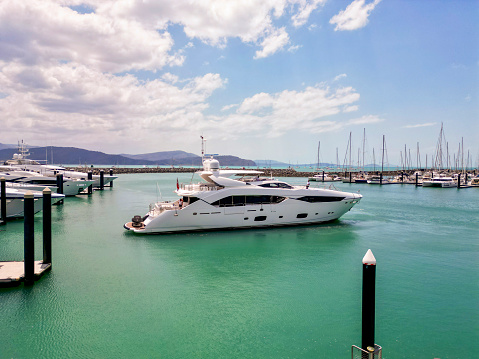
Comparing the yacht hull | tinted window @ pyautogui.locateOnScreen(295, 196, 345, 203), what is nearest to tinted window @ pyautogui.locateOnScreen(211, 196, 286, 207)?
the yacht hull

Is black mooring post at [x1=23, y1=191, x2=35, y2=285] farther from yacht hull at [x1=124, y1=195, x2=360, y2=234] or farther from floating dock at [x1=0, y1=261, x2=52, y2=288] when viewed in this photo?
yacht hull at [x1=124, y1=195, x2=360, y2=234]

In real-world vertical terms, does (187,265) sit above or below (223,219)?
below

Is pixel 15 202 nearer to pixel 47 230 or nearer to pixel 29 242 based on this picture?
pixel 47 230

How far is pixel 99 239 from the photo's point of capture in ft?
69.5

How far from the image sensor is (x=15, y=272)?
13.1 meters

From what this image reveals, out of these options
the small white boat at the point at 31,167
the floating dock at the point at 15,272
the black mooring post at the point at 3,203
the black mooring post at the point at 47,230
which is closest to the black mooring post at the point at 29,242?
the floating dock at the point at 15,272

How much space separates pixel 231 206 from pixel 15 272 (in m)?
12.7

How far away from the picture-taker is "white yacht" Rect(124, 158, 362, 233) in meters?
21.4

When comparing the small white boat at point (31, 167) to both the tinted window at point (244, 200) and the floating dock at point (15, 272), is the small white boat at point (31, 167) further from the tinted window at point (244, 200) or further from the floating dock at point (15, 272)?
the floating dock at point (15, 272)

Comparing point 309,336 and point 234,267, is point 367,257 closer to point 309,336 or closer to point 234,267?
point 309,336

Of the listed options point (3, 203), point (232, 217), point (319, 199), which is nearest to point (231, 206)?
point (232, 217)

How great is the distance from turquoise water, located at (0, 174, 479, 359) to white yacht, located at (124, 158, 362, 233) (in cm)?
86

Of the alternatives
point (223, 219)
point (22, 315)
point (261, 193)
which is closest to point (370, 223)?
point (261, 193)

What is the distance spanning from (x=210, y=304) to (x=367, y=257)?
6.68 metres
